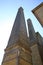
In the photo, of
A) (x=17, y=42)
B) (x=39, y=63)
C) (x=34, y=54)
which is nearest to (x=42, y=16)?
(x=17, y=42)

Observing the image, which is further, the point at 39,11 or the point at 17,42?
the point at 17,42

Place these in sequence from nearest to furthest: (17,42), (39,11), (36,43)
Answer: (39,11) → (17,42) → (36,43)

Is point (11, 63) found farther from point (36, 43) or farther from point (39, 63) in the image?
point (36, 43)

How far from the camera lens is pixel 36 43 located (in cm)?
935

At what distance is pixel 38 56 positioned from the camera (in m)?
8.48

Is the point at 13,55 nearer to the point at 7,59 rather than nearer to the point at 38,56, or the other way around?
the point at 7,59

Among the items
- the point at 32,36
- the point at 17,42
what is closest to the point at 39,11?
the point at 17,42

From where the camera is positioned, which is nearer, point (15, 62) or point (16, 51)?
point (15, 62)

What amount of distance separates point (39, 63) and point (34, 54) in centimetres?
110

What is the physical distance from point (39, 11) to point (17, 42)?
12.8 feet

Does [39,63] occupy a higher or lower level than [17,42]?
lower

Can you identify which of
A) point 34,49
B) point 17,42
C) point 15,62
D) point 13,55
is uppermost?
point 34,49

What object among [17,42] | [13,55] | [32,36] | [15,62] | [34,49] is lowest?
[15,62]

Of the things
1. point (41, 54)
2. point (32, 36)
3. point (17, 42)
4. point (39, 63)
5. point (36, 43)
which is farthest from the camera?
point (32, 36)
